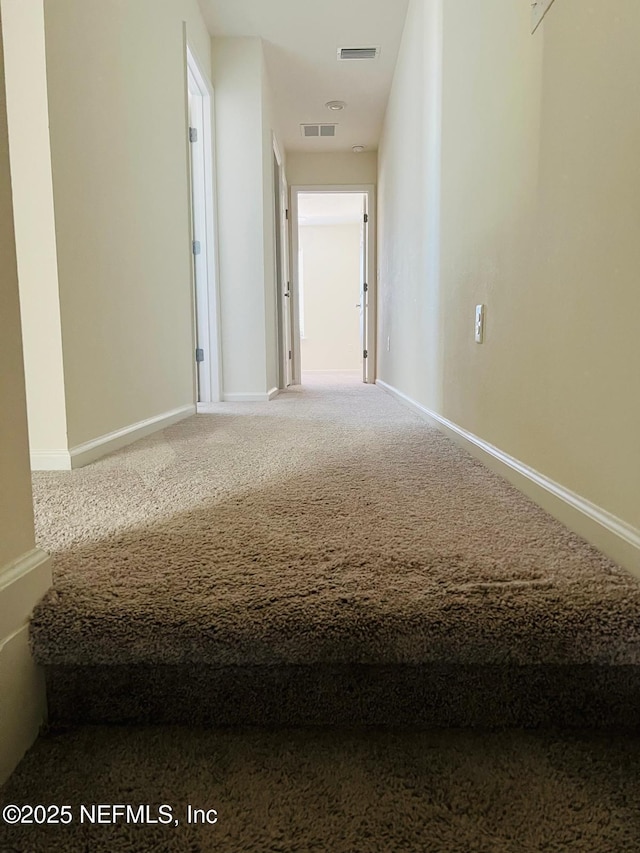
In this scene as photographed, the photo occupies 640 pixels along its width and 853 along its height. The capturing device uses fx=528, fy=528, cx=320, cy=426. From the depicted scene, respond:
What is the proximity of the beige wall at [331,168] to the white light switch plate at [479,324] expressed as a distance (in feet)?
15.3

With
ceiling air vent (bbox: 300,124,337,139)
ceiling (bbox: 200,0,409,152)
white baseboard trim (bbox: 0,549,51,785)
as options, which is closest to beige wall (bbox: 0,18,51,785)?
white baseboard trim (bbox: 0,549,51,785)

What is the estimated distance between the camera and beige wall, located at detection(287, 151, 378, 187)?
5.75m

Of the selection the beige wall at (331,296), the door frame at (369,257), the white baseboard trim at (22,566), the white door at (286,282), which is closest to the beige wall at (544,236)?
the white baseboard trim at (22,566)

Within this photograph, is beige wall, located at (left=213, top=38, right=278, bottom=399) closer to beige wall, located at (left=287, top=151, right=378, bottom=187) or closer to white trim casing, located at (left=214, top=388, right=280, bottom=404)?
white trim casing, located at (left=214, top=388, right=280, bottom=404)

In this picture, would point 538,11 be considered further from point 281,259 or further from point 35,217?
point 281,259

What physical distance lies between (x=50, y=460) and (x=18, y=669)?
1035 mm

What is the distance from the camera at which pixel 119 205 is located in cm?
200

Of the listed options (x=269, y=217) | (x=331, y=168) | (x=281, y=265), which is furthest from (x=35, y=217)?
(x=331, y=168)

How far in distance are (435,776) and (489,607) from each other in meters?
0.21

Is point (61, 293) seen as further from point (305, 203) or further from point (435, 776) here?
point (305, 203)

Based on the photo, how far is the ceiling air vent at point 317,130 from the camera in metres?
5.06

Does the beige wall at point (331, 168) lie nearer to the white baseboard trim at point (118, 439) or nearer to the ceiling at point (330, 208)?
the ceiling at point (330, 208)

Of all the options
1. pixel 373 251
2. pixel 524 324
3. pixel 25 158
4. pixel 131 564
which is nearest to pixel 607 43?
pixel 524 324

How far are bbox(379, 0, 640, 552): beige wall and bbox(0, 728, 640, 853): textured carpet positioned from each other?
0.39 m
